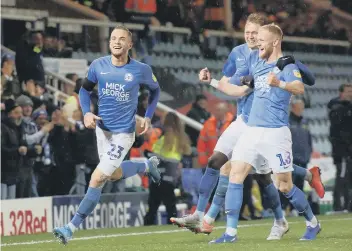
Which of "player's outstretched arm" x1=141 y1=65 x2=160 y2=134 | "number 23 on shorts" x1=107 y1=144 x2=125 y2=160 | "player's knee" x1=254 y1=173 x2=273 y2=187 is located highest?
"player's outstretched arm" x1=141 y1=65 x2=160 y2=134

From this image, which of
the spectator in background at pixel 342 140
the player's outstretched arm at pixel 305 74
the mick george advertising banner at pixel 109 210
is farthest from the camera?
the spectator in background at pixel 342 140

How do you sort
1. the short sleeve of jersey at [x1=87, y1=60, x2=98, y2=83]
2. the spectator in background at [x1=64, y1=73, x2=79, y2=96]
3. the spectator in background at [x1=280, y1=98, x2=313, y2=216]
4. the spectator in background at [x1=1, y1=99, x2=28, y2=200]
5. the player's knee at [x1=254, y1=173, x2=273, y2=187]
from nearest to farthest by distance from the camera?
the short sleeve of jersey at [x1=87, y1=60, x2=98, y2=83] → the player's knee at [x1=254, y1=173, x2=273, y2=187] → the spectator in background at [x1=1, y1=99, x2=28, y2=200] → the spectator in background at [x1=280, y1=98, x2=313, y2=216] → the spectator in background at [x1=64, y1=73, x2=79, y2=96]

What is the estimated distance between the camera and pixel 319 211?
64.5 feet

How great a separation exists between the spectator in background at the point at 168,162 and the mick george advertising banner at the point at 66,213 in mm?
325

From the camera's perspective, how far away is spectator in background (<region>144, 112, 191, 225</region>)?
1667cm

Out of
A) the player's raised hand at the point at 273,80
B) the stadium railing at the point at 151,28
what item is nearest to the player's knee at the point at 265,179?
the player's raised hand at the point at 273,80

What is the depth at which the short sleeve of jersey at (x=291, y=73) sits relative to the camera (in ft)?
36.3

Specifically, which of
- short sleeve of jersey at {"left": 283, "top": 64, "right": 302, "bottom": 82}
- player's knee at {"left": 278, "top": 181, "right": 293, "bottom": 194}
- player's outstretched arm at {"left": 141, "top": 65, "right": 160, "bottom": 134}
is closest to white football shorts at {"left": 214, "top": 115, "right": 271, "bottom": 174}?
player's outstretched arm at {"left": 141, "top": 65, "right": 160, "bottom": 134}

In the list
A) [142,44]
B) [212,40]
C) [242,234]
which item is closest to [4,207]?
[242,234]

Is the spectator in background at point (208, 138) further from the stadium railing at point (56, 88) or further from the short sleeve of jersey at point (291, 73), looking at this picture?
the short sleeve of jersey at point (291, 73)

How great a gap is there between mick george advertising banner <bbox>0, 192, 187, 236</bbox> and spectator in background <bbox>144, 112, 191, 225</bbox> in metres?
0.33

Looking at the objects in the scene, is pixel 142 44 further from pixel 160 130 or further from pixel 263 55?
pixel 263 55

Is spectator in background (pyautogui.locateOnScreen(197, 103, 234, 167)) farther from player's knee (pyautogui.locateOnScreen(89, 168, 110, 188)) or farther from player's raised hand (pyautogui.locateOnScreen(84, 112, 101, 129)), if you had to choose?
player's raised hand (pyautogui.locateOnScreen(84, 112, 101, 129))

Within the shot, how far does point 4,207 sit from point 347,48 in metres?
17.5
